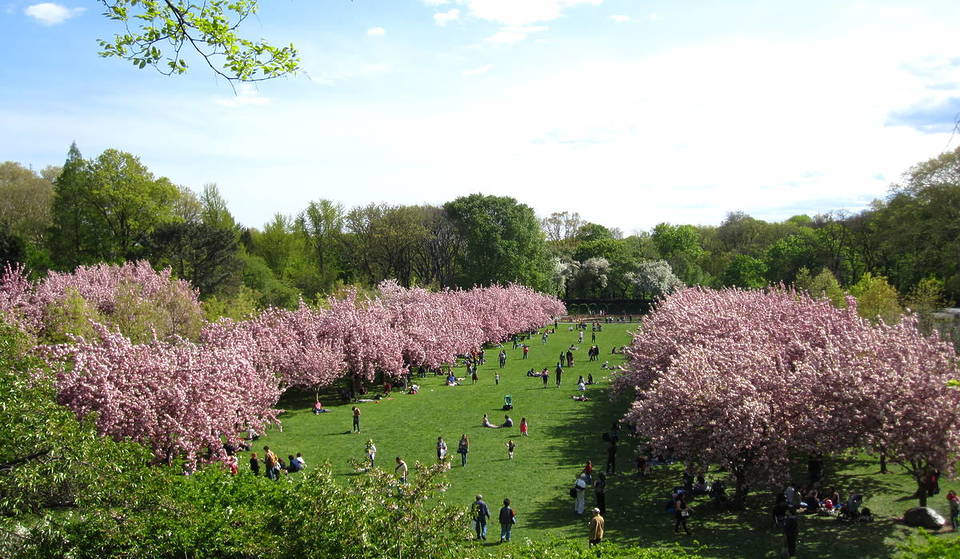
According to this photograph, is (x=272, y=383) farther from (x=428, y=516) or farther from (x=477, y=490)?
(x=428, y=516)

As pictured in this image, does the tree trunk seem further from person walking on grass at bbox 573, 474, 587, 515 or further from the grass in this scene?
person walking on grass at bbox 573, 474, 587, 515

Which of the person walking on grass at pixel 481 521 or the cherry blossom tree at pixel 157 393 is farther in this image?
the cherry blossom tree at pixel 157 393

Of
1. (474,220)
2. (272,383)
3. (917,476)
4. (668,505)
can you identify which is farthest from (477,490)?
(474,220)

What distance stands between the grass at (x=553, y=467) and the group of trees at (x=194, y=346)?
3039mm

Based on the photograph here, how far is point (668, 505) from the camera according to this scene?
20.2 meters

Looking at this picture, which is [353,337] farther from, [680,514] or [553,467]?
[680,514]

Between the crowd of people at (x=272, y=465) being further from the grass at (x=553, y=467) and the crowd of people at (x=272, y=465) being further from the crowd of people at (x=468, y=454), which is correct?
the grass at (x=553, y=467)

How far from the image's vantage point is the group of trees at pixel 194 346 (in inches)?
827

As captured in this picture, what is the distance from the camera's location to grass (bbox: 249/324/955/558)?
59.7ft

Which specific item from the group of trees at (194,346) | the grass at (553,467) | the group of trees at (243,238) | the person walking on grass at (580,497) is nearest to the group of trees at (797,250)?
the group of trees at (243,238)

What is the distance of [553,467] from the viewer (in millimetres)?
24781

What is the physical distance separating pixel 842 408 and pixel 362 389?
98.3ft

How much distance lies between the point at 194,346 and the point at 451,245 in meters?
60.4

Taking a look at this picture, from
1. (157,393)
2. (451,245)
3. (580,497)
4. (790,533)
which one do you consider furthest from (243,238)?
(790,533)
